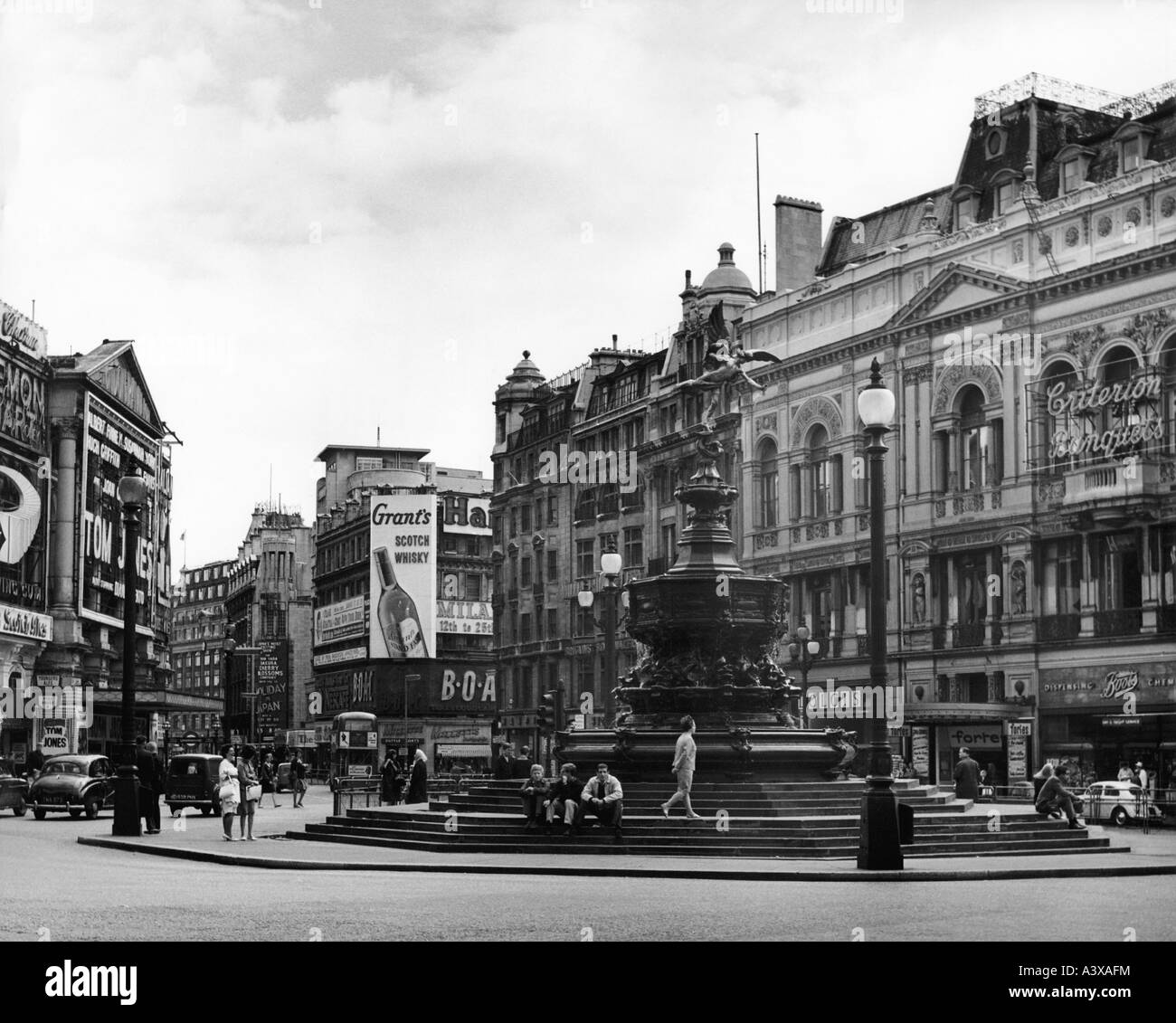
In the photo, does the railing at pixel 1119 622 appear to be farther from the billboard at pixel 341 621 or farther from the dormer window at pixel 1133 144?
the billboard at pixel 341 621

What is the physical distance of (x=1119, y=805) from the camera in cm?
4150

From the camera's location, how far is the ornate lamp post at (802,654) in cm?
4661

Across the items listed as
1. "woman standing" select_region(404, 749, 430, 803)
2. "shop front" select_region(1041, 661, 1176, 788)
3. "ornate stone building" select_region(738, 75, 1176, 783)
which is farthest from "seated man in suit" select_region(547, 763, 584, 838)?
"shop front" select_region(1041, 661, 1176, 788)

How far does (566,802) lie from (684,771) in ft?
6.45

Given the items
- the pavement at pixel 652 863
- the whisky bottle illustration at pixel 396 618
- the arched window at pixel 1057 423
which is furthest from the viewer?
the whisky bottle illustration at pixel 396 618

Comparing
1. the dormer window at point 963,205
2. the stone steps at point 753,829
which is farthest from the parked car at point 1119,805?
the dormer window at point 963,205

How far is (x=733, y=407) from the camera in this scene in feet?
234

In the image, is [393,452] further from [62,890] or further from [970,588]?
[62,890]

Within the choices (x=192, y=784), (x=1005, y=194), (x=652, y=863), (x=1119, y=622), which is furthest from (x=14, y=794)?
(x=1005, y=194)

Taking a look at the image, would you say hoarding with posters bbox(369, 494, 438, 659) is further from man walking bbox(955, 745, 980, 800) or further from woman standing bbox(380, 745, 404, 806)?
man walking bbox(955, 745, 980, 800)

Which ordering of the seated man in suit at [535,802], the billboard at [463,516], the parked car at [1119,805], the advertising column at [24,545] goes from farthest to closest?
the billboard at [463,516], the advertising column at [24,545], the parked car at [1119,805], the seated man in suit at [535,802]

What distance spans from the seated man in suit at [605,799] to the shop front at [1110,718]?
25.4m

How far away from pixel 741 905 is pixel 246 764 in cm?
1693
